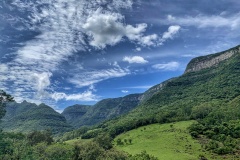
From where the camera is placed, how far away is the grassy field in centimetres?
12631

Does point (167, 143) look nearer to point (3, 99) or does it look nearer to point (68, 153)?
point (68, 153)

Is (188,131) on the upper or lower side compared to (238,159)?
upper

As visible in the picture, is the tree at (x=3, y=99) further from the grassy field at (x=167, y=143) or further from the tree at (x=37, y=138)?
the grassy field at (x=167, y=143)

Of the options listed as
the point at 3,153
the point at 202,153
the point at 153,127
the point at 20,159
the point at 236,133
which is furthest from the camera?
the point at 153,127

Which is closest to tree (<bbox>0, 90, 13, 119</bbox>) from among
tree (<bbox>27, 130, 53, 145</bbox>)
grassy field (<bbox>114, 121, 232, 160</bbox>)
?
tree (<bbox>27, 130, 53, 145</bbox>)

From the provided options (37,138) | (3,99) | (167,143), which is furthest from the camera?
(37,138)

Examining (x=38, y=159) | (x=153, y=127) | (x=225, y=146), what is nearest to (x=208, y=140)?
(x=225, y=146)

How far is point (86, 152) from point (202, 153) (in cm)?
6131

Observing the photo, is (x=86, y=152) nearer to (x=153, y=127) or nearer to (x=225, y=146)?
(x=225, y=146)

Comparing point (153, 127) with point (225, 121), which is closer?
point (225, 121)

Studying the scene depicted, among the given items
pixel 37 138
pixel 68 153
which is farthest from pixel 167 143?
pixel 37 138

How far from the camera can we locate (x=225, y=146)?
133000 mm

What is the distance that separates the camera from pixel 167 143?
147125 mm

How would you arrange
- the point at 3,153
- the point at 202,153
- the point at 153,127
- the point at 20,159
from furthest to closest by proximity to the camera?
1. the point at 153,127
2. the point at 202,153
3. the point at 3,153
4. the point at 20,159
